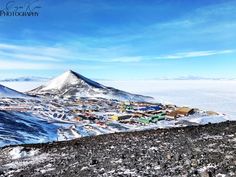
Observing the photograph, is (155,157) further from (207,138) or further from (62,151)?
(62,151)

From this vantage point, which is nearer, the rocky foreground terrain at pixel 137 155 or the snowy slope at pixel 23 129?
the rocky foreground terrain at pixel 137 155

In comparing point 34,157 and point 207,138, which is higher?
point 207,138

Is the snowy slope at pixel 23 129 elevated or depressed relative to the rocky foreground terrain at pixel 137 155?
depressed

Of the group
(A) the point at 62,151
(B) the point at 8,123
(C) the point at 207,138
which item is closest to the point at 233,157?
(C) the point at 207,138

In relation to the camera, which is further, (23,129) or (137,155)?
(23,129)
